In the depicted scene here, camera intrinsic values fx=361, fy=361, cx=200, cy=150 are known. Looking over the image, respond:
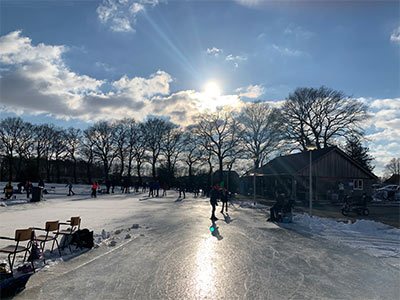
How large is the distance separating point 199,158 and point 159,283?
63.4 metres

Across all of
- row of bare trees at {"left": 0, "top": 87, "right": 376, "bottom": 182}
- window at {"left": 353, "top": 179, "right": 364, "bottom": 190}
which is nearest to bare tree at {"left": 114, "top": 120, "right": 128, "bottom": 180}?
row of bare trees at {"left": 0, "top": 87, "right": 376, "bottom": 182}

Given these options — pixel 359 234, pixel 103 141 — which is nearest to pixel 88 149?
pixel 103 141

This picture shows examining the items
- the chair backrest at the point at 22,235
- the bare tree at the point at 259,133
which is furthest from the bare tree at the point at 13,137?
the chair backrest at the point at 22,235

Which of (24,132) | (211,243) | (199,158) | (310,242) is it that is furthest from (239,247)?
(24,132)

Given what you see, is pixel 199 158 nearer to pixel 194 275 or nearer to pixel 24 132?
pixel 24 132

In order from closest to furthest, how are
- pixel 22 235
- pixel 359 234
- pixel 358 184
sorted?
pixel 22 235, pixel 359 234, pixel 358 184

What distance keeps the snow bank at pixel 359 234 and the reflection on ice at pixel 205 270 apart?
4.52 metres

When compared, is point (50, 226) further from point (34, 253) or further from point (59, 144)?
point (59, 144)

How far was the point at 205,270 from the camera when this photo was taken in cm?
752

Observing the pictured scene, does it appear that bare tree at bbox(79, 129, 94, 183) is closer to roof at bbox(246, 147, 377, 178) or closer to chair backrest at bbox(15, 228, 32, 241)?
roof at bbox(246, 147, 377, 178)

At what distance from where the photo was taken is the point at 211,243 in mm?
10695

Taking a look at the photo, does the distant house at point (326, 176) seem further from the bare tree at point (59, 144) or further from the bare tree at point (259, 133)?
the bare tree at point (59, 144)

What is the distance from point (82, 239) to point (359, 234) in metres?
9.92

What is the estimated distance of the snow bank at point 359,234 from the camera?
1072 centimetres
